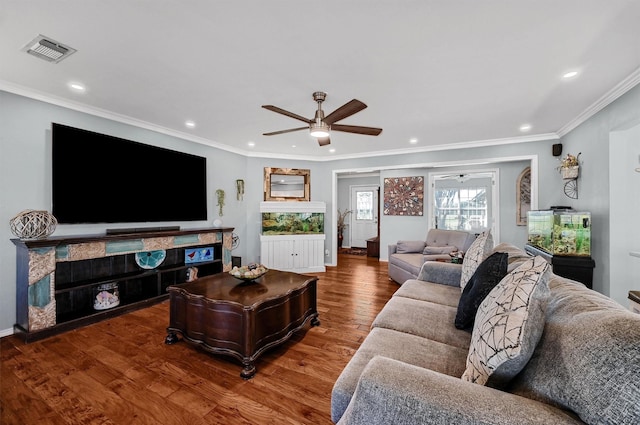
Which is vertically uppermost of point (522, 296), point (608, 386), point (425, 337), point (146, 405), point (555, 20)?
point (555, 20)

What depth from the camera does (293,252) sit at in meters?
5.18

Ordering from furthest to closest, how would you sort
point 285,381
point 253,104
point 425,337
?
point 253,104, point 285,381, point 425,337

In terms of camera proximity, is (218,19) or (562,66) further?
(562,66)

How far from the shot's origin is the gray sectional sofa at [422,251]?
3987 mm

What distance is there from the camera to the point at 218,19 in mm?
1692

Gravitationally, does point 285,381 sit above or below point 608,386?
below

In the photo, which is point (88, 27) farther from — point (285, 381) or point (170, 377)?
point (285, 381)

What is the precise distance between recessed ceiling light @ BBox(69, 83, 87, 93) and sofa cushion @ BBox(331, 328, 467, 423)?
134 inches

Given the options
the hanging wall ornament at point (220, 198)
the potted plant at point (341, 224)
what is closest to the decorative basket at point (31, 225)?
the hanging wall ornament at point (220, 198)

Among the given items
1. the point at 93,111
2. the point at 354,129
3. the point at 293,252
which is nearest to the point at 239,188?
the point at 293,252

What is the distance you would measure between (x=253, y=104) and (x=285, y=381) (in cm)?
268

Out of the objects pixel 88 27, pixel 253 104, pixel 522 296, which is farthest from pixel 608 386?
pixel 253 104

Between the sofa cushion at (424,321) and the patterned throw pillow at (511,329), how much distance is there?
502mm

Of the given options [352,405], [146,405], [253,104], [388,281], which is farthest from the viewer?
[388,281]
